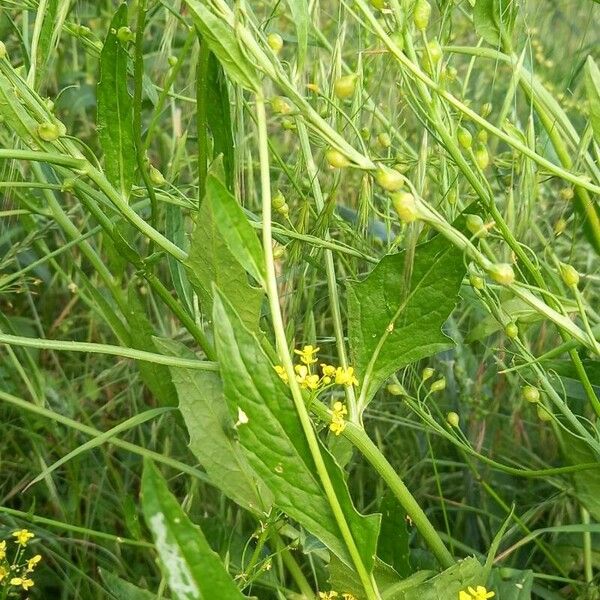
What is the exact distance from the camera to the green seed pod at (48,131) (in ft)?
2.02

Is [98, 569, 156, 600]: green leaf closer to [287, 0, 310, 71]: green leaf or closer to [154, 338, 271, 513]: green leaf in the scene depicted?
[154, 338, 271, 513]: green leaf

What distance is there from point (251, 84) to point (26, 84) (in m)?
0.19

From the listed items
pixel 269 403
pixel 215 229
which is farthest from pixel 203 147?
pixel 269 403

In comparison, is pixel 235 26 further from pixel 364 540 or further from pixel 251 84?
pixel 364 540

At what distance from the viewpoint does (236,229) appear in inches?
20.5

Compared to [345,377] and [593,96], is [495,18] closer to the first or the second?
[593,96]

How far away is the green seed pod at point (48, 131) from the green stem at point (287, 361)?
0.17m

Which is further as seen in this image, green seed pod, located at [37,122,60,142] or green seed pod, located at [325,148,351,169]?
green seed pod, located at [37,122,60,142]

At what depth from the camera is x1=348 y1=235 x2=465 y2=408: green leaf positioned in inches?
25.6

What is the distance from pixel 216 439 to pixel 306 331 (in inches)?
5.8

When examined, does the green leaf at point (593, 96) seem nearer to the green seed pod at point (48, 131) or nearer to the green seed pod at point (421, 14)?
the green seed pod at point (421, 14)

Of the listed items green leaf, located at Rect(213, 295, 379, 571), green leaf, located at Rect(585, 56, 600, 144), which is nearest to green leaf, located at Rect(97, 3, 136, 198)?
green leaf, located at Rect(213, 295, 379, 571)

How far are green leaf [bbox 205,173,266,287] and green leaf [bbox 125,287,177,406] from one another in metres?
0.30

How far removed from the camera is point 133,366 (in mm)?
1129
